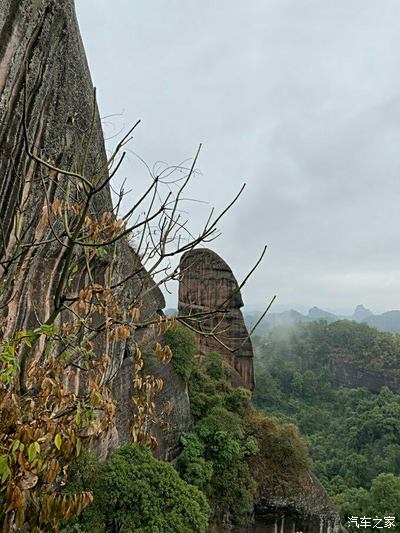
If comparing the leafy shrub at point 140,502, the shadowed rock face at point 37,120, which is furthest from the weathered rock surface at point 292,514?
the shadowed rock face at point 37,120

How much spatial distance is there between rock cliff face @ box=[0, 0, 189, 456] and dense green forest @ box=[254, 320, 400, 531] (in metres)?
17.1

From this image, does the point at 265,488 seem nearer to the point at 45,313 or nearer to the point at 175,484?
the point at 175,484

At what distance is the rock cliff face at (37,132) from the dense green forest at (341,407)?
17080 millimetres

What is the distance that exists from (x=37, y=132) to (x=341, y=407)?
41.6m

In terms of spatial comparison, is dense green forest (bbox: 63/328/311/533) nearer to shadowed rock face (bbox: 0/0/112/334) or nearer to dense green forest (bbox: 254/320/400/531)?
shadowed rock face (bbox: 0/0/112/334)

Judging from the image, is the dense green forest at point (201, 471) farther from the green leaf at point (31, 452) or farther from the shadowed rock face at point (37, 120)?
the green leaf at point (31, 452)

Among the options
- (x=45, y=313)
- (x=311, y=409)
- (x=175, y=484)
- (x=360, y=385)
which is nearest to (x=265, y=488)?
(x=175, y=484)

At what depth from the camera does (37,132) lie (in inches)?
159

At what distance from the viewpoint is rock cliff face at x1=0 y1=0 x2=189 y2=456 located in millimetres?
3332

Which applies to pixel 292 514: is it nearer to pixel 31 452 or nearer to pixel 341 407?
pixel 31 452

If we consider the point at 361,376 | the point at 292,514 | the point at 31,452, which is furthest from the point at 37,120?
the point at 361,376

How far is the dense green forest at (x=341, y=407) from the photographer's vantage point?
63.1ft

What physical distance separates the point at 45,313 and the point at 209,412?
9.73 meters

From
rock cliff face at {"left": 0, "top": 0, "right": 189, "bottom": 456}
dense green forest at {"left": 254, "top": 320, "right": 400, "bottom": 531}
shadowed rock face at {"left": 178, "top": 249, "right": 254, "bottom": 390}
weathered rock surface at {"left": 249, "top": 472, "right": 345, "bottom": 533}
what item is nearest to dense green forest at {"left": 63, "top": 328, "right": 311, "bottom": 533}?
weathered rock surface at {"left": 249, "top": 472, "right": 345, "bottom": 533}
